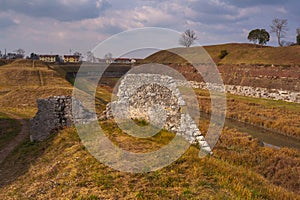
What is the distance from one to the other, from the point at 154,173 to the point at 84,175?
2.30m

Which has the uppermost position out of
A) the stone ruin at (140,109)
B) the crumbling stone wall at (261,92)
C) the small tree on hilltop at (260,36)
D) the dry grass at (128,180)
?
the small tree on hilltop at (260,36)

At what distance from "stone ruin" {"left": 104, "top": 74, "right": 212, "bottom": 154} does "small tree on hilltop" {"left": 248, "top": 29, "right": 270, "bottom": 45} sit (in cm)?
9398

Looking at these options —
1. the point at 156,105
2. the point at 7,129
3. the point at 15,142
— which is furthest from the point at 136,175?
the point at 7,129

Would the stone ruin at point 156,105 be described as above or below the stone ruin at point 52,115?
above

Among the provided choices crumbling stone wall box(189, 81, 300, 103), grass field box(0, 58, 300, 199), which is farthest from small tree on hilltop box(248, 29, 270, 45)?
grass field box(0, 58, 300, 199)

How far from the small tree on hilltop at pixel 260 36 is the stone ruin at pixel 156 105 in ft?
308

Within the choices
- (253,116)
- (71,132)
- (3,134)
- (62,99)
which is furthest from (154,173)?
(253,116)

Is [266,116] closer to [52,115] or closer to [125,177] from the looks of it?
[52,115]

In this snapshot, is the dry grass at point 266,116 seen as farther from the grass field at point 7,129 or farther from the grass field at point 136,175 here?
the grass field at point 7,129

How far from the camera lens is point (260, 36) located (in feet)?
321

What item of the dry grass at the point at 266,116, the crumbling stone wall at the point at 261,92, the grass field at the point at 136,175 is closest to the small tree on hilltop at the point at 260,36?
the crumbling stone wall at the point at 261,92

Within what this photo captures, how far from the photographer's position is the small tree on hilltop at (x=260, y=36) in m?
97.5

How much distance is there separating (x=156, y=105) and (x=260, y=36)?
312 feet

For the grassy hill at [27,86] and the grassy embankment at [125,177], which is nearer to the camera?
the grassy embankment at [125,177]
